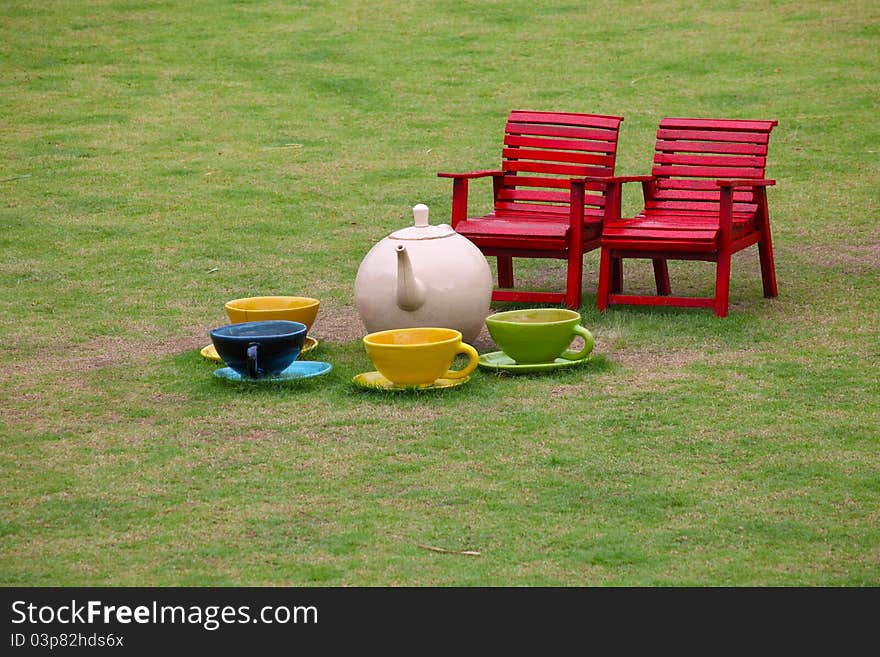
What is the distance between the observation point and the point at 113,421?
599 cm

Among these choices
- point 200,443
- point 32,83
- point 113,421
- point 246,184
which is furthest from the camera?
point 32,83

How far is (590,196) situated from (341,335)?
2.09 metres

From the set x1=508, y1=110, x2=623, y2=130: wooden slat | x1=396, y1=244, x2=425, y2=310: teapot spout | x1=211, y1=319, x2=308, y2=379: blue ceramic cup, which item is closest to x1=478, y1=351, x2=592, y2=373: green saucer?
x1=396, y1=244, x2=425, y2=310: teapot spout

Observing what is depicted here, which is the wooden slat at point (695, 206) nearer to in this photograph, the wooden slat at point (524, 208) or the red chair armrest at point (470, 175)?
the wooden slat at point (524, 208)

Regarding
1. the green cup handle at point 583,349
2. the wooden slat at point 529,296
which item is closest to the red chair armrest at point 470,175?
the wooden slat at point 529,296

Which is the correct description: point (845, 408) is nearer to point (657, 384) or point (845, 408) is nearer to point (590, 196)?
point (657, 384)

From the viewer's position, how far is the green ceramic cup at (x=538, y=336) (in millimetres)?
6519

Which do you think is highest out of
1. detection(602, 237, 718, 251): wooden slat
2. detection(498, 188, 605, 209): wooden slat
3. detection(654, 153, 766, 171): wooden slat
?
detection(654, 153, 766, 171): wooden slat

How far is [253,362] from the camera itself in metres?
6.33

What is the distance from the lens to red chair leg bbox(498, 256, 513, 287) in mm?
8766

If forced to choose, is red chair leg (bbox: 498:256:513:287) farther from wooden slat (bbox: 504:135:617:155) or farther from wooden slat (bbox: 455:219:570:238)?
wooden slat (bbox: 504:135:617:155)

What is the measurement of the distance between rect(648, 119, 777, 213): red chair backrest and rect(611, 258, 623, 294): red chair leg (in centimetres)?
43

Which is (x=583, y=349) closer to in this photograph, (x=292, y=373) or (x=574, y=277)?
(x=574, y=277)

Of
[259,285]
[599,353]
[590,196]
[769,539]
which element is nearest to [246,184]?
[259,285]
